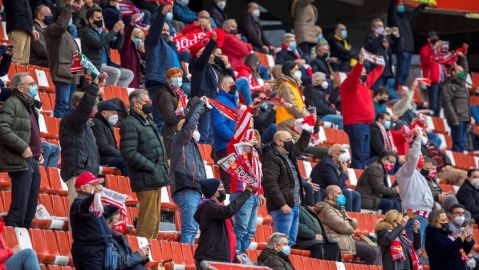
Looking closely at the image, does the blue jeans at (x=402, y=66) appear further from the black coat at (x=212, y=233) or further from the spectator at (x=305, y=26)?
the black coat at (x=212, y=233)

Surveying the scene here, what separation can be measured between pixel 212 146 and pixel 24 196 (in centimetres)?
440

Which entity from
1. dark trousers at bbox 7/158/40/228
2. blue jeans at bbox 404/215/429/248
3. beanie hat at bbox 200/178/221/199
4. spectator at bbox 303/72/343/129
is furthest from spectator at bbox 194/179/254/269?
spectator at bbox 303/72/343/129

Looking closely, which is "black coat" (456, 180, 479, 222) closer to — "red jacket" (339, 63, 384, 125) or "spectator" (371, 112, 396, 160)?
"spectator" (371, 112, 396, 160)

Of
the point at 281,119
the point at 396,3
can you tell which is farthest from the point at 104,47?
the point at 396,3

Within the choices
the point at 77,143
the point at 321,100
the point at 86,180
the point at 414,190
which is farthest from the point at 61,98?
the point at 321,100

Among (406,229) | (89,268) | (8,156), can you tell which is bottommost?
(406,229)

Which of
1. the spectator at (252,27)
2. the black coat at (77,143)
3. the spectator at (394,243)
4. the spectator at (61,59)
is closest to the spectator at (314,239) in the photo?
the spectator at (394,243)

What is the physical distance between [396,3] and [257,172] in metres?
11.8

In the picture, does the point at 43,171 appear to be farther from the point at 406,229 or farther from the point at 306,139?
the point at 406,229

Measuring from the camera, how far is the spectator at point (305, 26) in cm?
2414

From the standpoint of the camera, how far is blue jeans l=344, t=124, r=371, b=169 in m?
19.4

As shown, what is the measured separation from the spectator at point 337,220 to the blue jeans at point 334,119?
514 centimetres

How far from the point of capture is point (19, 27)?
16750 mm

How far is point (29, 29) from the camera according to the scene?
16.8 m
